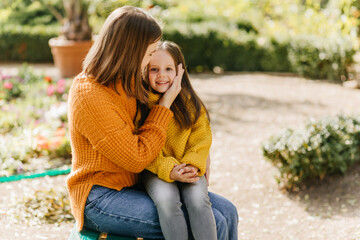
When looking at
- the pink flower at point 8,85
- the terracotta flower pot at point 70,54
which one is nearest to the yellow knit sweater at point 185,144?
the pink flower at point 8,85

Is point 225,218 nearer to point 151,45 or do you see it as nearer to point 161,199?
point 161,199

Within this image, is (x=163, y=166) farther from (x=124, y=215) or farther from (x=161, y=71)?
(x=161, y=71)

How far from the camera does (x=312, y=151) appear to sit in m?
3.95

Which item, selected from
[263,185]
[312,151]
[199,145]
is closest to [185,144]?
[199,145]

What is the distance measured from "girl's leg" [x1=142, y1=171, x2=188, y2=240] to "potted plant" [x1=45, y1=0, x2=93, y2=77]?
24.9 feet

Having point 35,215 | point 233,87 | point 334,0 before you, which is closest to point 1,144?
point 35,215

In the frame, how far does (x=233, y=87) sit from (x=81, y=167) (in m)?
6.85

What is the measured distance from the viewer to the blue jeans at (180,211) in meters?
2.00

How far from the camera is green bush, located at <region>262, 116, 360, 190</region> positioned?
3.96m

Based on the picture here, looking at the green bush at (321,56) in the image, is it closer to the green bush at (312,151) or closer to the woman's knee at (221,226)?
the green bush at (312,151)

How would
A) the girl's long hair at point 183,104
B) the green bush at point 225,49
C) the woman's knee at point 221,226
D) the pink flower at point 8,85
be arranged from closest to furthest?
the woman's knee at point 221,226, the girl's long hair at point 183,104, the pink flower at point 8,85, the green bush at point 225,49

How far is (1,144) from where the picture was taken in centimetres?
473

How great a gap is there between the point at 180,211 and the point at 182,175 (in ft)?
0.66

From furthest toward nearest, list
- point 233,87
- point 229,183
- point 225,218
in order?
point 233,87
point 229,183
point 225,218
